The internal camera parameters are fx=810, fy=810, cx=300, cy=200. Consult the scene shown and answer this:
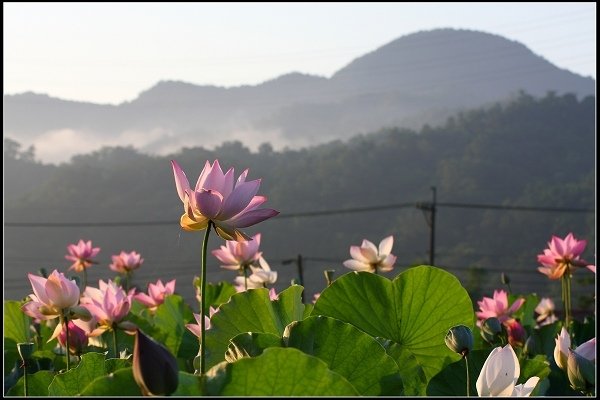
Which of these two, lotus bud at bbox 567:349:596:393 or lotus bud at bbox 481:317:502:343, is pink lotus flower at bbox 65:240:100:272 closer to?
lotus bud at bbox 481:317:502:343

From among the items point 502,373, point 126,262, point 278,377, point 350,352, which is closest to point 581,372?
point 502,373

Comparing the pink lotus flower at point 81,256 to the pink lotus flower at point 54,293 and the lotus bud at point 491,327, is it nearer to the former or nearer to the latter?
the pink lotus flower at point 54,293

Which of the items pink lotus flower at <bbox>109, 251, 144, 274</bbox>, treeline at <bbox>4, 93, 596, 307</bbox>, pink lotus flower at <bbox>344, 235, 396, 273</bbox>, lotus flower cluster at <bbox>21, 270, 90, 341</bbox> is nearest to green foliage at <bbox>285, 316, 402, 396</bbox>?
lotus flower cluster at <bbox>21, 270, 90, 341</bbox>

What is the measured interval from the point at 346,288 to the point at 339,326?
0.72 ft

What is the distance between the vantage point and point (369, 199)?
144 feet

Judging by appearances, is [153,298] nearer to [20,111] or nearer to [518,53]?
[20,111]

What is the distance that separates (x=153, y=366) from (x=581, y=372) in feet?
1.31

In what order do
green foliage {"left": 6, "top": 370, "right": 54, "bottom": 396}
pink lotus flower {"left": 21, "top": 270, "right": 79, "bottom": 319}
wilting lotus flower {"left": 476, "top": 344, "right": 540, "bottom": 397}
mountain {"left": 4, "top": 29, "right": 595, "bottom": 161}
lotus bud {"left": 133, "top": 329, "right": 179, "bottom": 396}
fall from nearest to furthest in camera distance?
lotus bud {"left": 133, "top": 329, "right": 179, "bottom": 396} < wilting lotus flower {"left": 476, "top": 344, "right": 540, "bottom": 397} < green foliage {"left": 6, "top": 370, "right": 54, "bottom": 396} < pink lotus flower {"left": 21, "top": 270, "right": 79, "bottom": 319} < mountain {"left": 4, "top": 29, "right": 595, "bottom": 161}

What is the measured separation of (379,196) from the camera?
43.9 metres

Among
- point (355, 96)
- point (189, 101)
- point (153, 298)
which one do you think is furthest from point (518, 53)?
point (153, 298)

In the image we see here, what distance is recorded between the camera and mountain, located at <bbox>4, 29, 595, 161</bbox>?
275ft

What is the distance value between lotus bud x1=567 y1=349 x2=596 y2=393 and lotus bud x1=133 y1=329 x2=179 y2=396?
39 centimetres

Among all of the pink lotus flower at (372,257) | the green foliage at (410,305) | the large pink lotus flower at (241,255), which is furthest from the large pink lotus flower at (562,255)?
the green foliage at (410,305)

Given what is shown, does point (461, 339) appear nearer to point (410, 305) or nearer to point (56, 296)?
point (410, 305)
